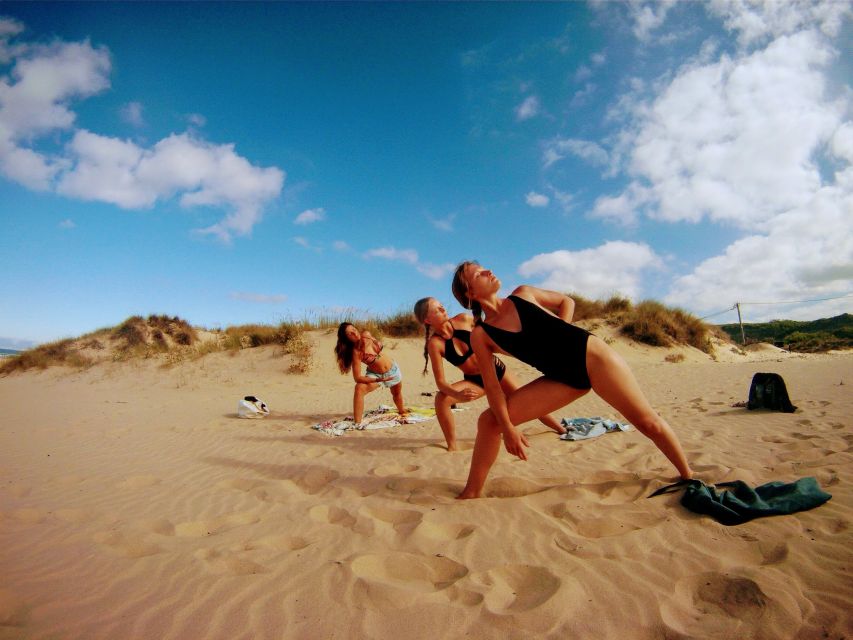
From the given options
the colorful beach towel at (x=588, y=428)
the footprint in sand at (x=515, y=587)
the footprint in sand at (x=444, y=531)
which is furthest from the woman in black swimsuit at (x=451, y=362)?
the footprint in sand at (x=515, y=587)

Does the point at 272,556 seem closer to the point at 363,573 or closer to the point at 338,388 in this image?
the point at 363,573

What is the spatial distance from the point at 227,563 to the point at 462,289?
225 centimetres

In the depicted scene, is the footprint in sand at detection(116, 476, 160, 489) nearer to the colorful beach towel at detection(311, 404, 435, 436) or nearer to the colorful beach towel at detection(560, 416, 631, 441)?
the colorful beach towel at detection(311, 404, 435, 436)

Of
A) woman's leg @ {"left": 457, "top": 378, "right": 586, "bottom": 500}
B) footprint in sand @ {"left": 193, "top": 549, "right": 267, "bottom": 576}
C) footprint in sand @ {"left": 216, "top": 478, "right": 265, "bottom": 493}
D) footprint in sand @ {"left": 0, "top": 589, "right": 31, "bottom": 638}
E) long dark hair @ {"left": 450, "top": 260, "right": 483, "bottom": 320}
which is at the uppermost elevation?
long dark hair @ {"left": 450, "top": 260, "right": 483, "bottom": 320}

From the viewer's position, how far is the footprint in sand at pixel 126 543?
264 cm

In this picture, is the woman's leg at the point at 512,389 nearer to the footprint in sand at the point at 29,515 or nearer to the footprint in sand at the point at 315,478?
the footprint in sand at the point at 315,478

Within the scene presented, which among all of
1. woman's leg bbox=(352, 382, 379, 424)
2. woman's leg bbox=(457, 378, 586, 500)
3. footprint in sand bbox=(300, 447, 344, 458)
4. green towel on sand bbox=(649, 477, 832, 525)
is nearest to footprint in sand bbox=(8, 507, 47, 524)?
footprint in sand bbox=(300, 447, 344, 458)

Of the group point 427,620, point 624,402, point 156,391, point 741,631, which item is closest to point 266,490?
point 427,620

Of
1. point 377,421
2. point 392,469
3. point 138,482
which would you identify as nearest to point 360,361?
point 377,421

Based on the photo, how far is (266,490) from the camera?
3.74 metres

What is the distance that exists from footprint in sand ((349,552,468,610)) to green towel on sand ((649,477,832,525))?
4.53ft

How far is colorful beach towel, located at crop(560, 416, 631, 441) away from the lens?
477 centimetres

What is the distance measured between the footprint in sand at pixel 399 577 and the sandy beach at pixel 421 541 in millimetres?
11

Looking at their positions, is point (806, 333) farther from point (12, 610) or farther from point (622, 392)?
point (12, 610)
